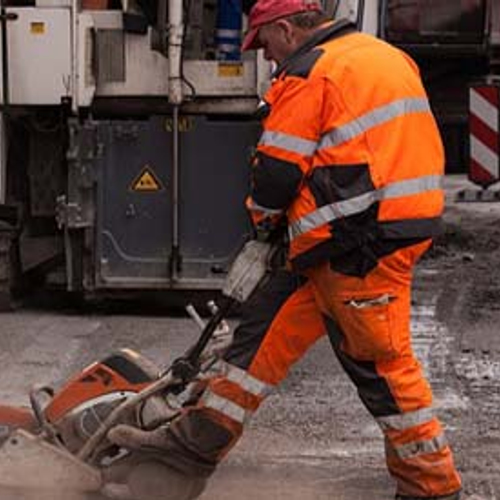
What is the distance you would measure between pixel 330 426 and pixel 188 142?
214 cm

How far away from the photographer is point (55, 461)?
4.71 m

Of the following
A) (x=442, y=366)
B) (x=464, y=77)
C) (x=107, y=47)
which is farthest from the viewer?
(x=464, y=77)

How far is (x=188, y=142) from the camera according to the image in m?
7.42

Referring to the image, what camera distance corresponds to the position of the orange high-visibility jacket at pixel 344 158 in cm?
432

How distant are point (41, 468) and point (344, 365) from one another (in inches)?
40.4

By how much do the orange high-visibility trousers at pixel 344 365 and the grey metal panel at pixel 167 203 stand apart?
2838 millimetres

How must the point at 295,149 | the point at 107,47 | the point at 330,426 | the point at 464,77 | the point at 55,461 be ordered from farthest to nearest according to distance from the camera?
→ the point at 464,77 → the point at 107,47 → the point at 330,426 → the point at 55,461 → the point at 295,149

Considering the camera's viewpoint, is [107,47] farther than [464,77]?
No

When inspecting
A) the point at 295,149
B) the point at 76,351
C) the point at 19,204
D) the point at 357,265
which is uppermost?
the point at 295,149

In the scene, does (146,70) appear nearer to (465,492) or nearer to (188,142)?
(188,142)

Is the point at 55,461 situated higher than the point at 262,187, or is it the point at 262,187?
the point at 262,187

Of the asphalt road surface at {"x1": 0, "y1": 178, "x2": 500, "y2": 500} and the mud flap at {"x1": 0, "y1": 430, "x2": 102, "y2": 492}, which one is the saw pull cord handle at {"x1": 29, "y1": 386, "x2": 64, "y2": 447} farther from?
the asphalt road surface at {"x1": 0, "y1": 178, "x2": 500, "y2": 500}

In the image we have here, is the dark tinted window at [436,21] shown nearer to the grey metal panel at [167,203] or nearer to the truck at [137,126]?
the truck at [137,126]

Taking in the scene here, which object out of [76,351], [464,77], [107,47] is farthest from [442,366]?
[464,77]
